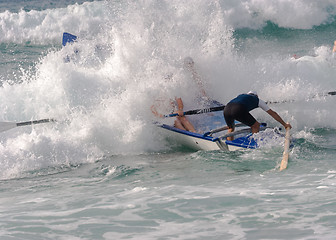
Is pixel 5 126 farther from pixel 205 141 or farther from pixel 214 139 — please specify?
pixel 214 139

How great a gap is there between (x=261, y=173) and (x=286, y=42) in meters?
13.3

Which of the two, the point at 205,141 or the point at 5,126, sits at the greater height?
the point at 5,126

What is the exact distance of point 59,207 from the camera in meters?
5.30

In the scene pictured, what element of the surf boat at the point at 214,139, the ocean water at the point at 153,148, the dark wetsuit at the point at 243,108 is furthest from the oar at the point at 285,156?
the dark wetsuit at the point at 243,108

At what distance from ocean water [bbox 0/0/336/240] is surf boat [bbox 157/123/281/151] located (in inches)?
5.5

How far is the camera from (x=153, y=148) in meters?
8.59

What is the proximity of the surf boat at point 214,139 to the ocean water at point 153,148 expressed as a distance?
140 mm

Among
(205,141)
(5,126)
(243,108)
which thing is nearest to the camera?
(243,108)

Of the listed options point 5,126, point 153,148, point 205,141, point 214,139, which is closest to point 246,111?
point 214,139

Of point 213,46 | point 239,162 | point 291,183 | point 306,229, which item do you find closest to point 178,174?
point 239,162

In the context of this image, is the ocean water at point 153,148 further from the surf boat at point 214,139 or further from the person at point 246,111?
the person at point 246,111

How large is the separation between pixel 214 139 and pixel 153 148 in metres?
1.48

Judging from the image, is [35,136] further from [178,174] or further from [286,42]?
[286,42]

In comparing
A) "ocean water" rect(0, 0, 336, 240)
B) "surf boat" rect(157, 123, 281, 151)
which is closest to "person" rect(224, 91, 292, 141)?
"surf boat" rect(157, 123, 281, 151)
